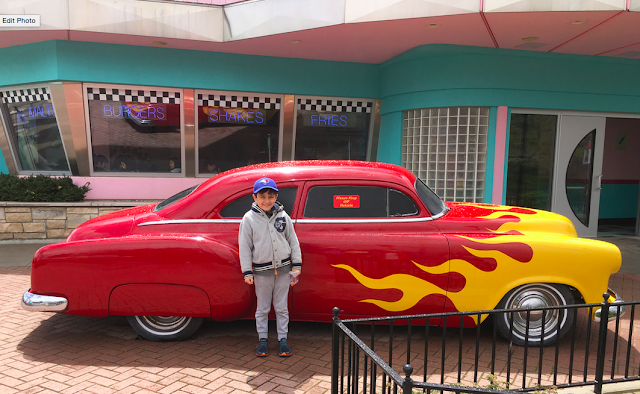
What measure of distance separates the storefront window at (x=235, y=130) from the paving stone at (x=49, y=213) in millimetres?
2646

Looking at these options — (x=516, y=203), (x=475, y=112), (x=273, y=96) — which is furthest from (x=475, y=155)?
(x=273, y=96)

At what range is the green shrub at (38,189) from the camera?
26.8ft

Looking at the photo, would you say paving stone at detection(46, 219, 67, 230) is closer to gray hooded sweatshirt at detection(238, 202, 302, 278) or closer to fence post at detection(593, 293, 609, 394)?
gray hooded sweatshirt at detection(238, 202, 302, 278)

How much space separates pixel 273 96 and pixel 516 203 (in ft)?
17.6

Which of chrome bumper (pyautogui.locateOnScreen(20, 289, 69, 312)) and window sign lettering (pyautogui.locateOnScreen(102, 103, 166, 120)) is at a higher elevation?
window sign lettering (pyautogui.locateOnScreen(102, 103, 166, 120))

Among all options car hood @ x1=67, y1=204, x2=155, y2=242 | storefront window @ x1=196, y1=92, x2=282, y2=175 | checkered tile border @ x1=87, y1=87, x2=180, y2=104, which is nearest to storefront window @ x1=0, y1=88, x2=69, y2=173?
checkered tile border @ x1=87, y1=87, x2=180, y2=104

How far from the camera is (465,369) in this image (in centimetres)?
380

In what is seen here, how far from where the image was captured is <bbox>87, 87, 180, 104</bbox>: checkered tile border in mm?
8680

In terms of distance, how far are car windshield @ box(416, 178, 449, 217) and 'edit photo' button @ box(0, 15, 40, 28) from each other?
696 cm

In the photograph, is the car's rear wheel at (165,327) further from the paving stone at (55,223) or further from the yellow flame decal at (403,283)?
the paving stone at (55,223)

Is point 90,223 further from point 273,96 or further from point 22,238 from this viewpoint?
point 273,96

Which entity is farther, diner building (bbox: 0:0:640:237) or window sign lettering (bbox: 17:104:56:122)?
window sign lettering (bbox: 17:104:56:122)

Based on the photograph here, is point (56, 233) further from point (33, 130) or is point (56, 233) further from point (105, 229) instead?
point (105, 229)

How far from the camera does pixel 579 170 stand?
8773 millimetres
